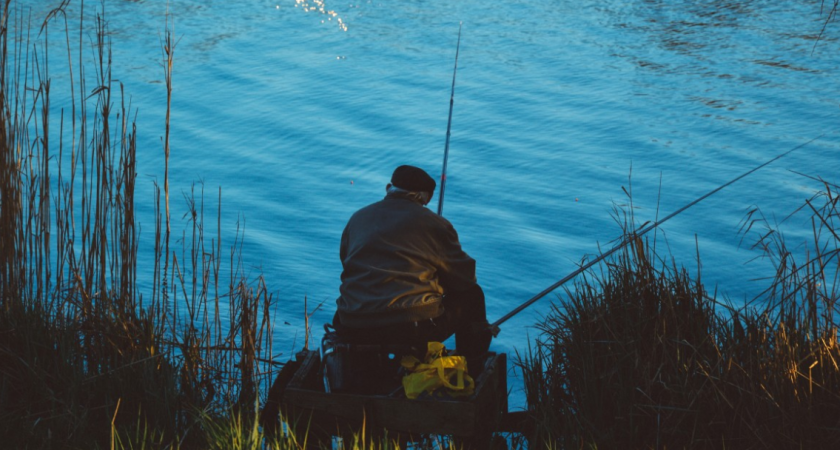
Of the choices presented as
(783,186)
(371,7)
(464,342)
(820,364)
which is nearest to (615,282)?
(464,342)

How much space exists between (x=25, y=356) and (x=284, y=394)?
993mm

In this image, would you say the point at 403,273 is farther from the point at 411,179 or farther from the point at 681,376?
the point at 681,376

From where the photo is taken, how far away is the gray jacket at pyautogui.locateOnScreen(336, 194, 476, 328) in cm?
333

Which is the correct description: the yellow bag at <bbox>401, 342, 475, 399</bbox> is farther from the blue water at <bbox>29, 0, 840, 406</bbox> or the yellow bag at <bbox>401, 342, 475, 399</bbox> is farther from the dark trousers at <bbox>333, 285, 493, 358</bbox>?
the blue water at <bbox>29, 0, 840, 406</bbox>

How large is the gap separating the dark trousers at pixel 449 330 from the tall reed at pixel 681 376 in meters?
0.25

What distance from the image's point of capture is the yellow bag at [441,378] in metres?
3.09

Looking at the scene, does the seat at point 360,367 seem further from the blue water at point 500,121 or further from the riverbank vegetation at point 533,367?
the blue water at point 500,121

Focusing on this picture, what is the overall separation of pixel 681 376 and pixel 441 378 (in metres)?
0.77

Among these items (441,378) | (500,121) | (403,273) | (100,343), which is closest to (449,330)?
(403,273)

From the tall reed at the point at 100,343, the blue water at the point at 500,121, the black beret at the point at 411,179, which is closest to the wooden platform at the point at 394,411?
the tall reed at the point at 100,343

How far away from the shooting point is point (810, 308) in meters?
3.24

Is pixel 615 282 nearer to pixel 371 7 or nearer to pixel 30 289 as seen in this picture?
pixel 30 289

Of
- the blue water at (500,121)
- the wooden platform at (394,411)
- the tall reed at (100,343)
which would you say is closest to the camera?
the wooden platform at (394,411)

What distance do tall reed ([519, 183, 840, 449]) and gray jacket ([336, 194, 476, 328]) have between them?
1.66ft
